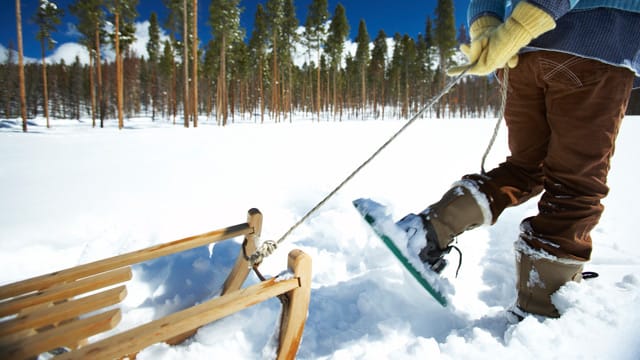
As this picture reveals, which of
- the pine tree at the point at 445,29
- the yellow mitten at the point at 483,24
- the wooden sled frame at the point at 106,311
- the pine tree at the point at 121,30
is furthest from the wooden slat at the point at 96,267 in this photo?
the pine tree at the point at 445,29

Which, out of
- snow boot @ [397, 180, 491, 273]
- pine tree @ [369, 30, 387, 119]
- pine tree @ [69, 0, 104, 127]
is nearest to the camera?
snow boot @ [397, 180, 491, 273]

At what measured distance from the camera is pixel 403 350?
100 centimetres

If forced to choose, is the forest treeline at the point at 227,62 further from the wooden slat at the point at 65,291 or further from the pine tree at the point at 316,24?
the wooden slat at the point at 65,291

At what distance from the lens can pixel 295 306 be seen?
35.9 inches

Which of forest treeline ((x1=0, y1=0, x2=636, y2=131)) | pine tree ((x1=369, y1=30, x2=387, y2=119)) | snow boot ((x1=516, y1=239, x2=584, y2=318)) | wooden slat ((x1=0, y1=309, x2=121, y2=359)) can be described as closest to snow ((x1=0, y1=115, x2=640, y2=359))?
snow boot ((x1=516, y1=239, x2=584, y2=318))

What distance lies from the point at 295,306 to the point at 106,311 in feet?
1.77

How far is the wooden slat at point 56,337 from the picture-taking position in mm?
632

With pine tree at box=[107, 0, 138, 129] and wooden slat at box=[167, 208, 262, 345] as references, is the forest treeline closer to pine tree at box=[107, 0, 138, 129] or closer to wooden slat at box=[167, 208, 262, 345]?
pine tree at box=[107, 0, 138, 129]

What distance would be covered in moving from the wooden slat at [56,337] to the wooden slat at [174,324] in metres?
0.15

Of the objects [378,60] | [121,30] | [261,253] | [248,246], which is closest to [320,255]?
[248,246]

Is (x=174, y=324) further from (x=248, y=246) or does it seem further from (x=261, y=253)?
(x=248, y=246)

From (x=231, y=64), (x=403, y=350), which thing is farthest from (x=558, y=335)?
(x=231, y=64)

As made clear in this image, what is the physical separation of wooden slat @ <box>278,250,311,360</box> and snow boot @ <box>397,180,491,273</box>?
46 cm

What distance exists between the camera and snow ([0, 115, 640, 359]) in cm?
103
